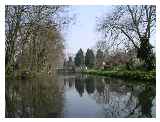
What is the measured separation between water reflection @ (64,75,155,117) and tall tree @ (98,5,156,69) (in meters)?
0.39

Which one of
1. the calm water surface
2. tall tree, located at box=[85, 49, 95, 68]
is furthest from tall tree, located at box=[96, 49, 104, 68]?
the calm water surface

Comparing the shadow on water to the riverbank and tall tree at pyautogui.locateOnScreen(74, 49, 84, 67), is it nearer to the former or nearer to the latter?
tall tree at pyautogui.locateOnScreen(74, 49, 84, 67)

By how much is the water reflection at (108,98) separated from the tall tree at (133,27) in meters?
0.39

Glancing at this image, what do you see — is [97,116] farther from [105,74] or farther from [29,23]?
[29,23]

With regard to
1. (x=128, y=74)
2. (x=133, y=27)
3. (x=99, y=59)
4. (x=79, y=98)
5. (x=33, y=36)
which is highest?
(x=133, y=27)

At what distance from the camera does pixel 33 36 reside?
16.0 feet

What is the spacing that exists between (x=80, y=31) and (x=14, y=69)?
0.99 metres

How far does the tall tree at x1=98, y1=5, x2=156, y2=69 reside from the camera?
473cm

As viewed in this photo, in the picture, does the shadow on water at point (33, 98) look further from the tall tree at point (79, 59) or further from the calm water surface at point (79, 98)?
the tall tree at point (79, 59)

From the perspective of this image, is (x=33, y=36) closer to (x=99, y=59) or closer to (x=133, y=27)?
(x=99, y=59)

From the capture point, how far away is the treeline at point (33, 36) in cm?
473


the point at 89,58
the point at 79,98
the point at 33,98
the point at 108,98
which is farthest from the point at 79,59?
the point at 33,98

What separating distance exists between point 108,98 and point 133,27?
3.13 ft
